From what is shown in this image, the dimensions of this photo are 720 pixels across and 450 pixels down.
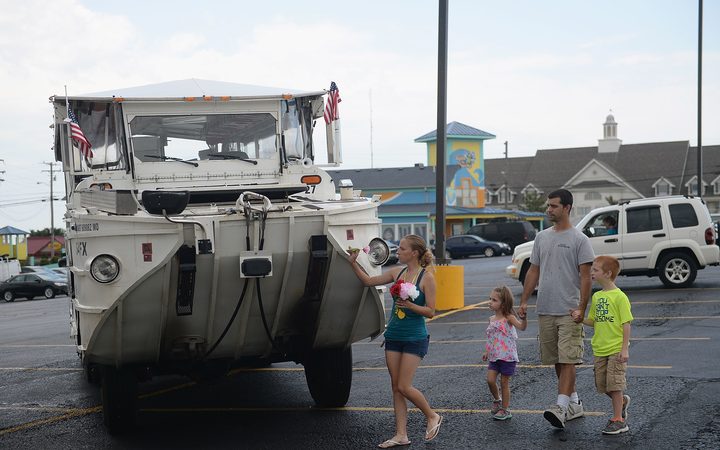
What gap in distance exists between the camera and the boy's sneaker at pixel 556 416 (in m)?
7.30

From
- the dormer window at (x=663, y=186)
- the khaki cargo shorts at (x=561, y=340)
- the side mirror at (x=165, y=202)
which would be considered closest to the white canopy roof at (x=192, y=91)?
the side mirror at (x=165, y=202)

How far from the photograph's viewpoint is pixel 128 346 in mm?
7422

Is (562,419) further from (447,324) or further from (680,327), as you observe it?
(447,324)

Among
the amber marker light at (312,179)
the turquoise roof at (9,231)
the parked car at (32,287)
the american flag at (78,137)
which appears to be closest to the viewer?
the american flag at (78,137)

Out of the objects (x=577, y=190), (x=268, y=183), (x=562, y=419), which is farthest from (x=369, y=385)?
(x=577, y=190)

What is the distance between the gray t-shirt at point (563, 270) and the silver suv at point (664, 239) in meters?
11.8

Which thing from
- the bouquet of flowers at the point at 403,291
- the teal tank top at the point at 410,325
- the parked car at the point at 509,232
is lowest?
the parked car at the point at 509,232

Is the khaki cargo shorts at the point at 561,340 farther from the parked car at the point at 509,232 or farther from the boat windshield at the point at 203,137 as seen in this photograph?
the parked car at the point at 509,232

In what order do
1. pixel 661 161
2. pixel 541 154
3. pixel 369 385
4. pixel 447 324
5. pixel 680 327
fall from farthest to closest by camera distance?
pixel 541 154, pixel 661 161, pixel 447 324, pixel 680 327, pixel 369 385

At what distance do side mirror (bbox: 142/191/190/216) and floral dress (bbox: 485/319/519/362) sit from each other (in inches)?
110

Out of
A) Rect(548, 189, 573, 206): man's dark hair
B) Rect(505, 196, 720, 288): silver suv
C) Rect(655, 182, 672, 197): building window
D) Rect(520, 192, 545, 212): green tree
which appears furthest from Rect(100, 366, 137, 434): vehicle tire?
Rect(655, 182, 672, 197): building window

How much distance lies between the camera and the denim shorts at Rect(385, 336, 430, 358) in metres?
7.30

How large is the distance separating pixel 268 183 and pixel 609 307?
11.7ft

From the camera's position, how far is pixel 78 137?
29.1ft
